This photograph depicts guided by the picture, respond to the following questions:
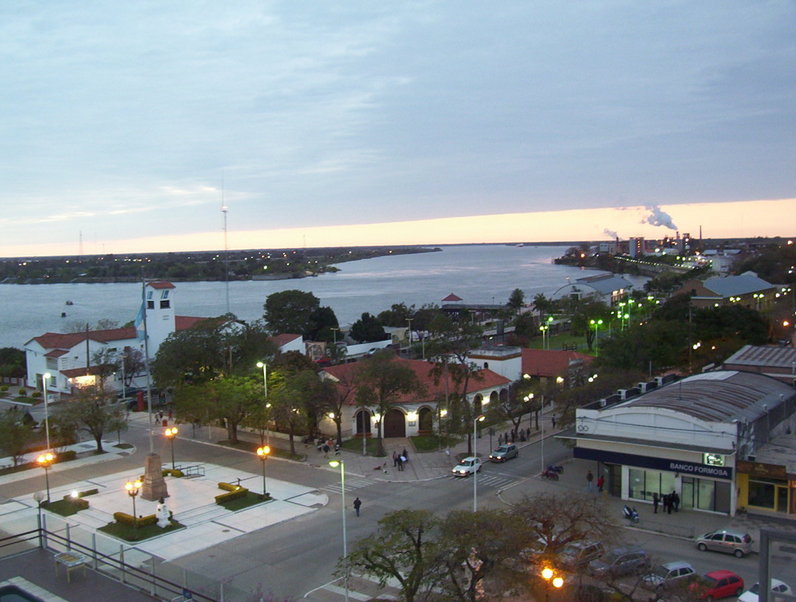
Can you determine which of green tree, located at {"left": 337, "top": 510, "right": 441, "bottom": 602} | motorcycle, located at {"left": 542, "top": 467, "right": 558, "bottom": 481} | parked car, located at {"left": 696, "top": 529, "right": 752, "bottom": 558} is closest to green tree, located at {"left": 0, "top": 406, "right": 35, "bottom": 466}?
green tree, located at {"left": 337, "top": 510, "right": 441, "bottom": 602}

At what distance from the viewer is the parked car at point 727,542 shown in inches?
835

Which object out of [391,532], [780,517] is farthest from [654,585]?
[780,517]

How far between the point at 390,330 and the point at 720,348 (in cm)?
4451

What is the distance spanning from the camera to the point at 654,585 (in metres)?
16.1

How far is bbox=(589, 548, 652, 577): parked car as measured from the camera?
16.7 metres

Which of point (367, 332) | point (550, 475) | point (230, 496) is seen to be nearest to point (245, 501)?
point (230, 496)

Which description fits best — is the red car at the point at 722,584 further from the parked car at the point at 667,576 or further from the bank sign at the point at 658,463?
the bank sign at the point at 658,463

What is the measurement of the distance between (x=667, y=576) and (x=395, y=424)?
23465 millimetres

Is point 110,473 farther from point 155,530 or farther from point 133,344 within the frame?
point 133,344

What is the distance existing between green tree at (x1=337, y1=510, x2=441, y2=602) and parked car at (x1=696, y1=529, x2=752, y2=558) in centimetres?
1123

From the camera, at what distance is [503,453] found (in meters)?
33.6

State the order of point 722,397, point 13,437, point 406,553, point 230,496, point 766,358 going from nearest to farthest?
1. point 406,553
2. point 230,496
3. point 722,397
4. point 13,437
5. point 766,358

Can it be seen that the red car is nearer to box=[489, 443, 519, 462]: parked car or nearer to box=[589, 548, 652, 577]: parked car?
box=[589, 548, 652, 577]: parked car

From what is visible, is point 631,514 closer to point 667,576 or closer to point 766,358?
point 667,576
